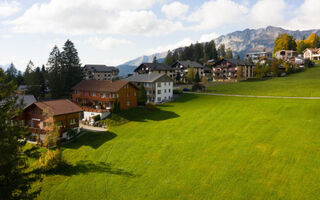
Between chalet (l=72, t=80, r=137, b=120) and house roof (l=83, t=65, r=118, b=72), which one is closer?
chalet (l=72, t=80, r=137, b=120)

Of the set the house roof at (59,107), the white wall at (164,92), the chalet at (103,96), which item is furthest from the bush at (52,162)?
the white wall at (164,92)

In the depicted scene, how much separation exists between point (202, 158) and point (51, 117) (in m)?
27.1

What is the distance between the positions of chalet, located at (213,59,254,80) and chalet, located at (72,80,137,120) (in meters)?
61.4

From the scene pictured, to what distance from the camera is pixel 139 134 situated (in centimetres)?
4225

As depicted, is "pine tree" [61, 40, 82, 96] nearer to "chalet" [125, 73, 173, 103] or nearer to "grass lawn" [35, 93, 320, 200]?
"chalet" [125, 73, 173, 103]

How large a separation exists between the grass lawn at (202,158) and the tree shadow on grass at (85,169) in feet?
0.46

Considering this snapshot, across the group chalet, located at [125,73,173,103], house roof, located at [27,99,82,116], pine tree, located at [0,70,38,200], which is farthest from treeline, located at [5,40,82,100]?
pine tree, located at [0,70,38,200]

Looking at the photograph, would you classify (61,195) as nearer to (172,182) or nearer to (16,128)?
(16,128)

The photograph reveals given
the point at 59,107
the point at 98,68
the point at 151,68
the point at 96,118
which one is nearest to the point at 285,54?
the point at 151,68

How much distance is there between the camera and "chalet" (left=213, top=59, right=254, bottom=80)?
105 metres

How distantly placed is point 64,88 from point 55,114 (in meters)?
36.5

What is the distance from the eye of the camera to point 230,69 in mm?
107188

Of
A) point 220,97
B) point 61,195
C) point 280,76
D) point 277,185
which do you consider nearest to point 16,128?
point 61,195

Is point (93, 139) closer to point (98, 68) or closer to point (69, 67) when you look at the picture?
point (69, 67)
